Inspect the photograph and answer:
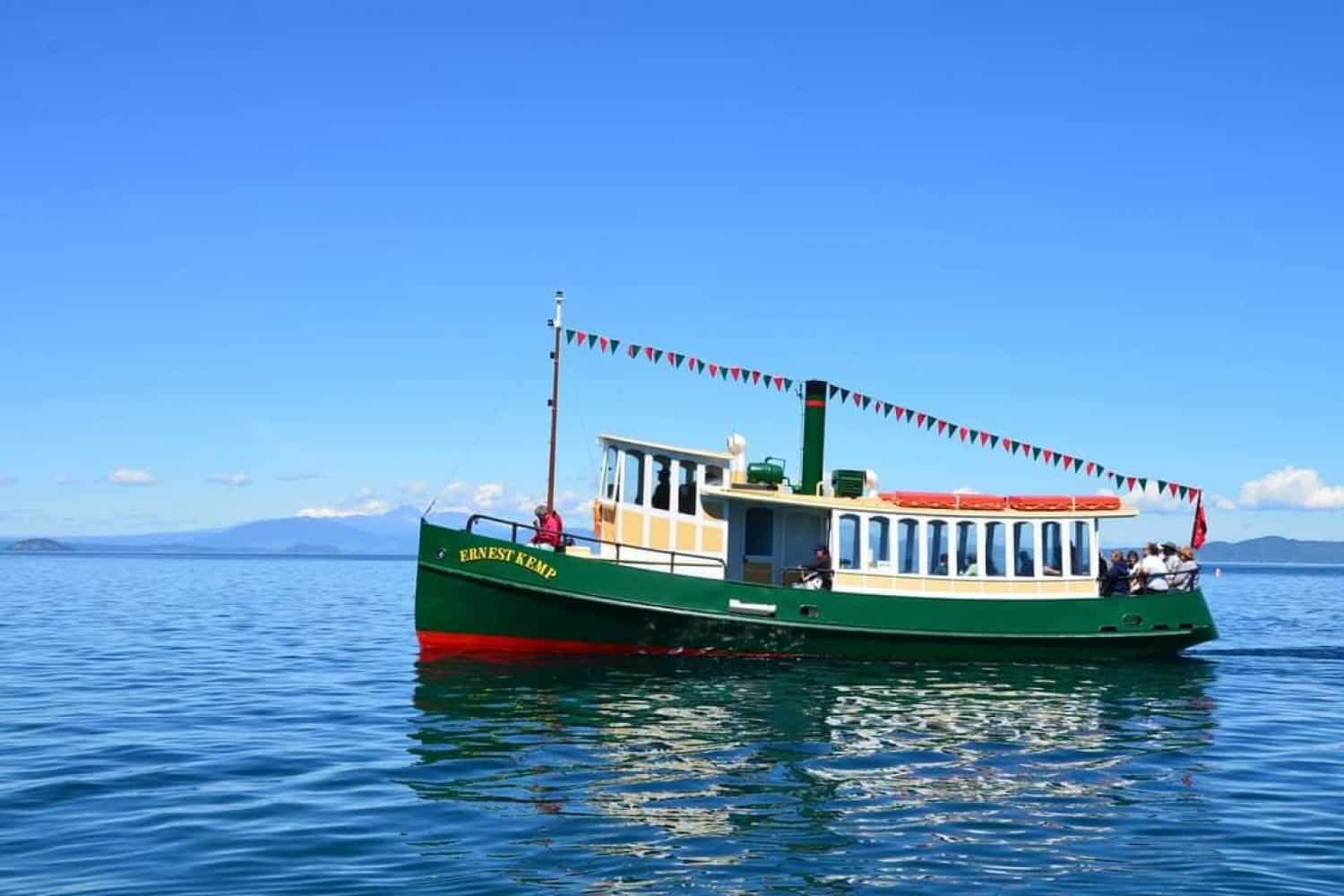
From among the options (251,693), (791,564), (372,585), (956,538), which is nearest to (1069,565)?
(956,538)

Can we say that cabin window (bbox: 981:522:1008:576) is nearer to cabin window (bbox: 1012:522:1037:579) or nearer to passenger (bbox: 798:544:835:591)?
cabin window (bbox: 1012:522:1037:579)

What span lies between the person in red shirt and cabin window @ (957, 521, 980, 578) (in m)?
8.77

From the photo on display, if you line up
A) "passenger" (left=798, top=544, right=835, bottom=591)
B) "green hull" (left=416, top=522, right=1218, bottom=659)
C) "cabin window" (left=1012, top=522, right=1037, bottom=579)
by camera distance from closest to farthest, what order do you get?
"green hull" (left=416, top=522, right=1218, bottom=659)
"passenger" (left=798, top=544, right=835, bottom=591)
"cabin window" (left=1012, top=522, right=1037, bottom=579)

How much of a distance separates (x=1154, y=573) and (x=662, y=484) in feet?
37.9

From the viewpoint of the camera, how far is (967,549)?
25359 millimetres

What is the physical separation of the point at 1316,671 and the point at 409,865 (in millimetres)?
23586

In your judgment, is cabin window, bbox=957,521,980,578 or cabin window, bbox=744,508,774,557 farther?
cabin window, bbox=744,508,774,557

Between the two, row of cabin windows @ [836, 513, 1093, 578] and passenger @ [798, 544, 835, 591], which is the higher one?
row of cabin windows @ [836, 513, 1093, 578]

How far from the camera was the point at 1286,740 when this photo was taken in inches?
664

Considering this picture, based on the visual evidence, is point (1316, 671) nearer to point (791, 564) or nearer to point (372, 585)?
point (791, 564)

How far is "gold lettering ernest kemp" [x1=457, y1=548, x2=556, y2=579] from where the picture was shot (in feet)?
74.5

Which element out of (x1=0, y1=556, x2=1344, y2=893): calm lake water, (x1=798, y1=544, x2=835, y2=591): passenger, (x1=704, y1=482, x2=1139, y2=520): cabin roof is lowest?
(x1=0, y1=556, x2=1344, y2=893): calm lake water

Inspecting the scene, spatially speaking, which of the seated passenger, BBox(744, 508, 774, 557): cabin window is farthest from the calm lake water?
BBox(744, 508, 774, 557): cabin window

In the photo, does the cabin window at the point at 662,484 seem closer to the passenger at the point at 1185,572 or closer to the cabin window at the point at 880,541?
the cabin window at the point at 880,541
